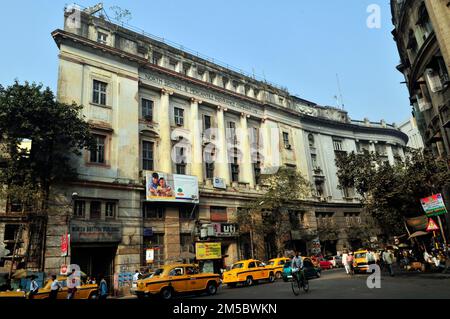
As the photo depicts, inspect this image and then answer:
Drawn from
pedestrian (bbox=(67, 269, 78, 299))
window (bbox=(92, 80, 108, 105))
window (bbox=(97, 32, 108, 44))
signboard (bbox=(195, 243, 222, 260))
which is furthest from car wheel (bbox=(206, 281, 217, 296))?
window (bbox=(97, 32, 108, 44))

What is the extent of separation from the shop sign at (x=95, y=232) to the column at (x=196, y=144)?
9.18 metres

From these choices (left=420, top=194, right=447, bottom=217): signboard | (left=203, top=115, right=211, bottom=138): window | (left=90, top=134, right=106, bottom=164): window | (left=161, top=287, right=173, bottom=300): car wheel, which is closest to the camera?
(left=161, top=287, right=173, bottom=300): car wheel

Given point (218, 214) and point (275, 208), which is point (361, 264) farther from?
point (218, 214)

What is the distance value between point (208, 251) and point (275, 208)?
7.71 metres

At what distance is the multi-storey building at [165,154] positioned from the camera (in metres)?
23.8

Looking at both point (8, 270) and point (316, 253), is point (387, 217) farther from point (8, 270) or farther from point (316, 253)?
point (8, 270)

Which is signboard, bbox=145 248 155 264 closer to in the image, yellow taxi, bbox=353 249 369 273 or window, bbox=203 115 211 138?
window, bbox=203 115 211 138

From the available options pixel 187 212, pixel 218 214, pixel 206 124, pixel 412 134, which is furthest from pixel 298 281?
pixel 412 134

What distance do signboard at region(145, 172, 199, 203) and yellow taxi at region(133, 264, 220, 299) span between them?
896 centimetres

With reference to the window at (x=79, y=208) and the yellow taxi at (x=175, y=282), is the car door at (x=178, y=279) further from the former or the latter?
the window at (x=79, y=208)

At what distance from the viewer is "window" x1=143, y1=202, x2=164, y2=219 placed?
87.3ft

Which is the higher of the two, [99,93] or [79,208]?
[99,93]

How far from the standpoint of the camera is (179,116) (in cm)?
→ 3228

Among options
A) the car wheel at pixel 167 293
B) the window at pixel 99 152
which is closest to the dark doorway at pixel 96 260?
Answer: the window at pixel 99 152
